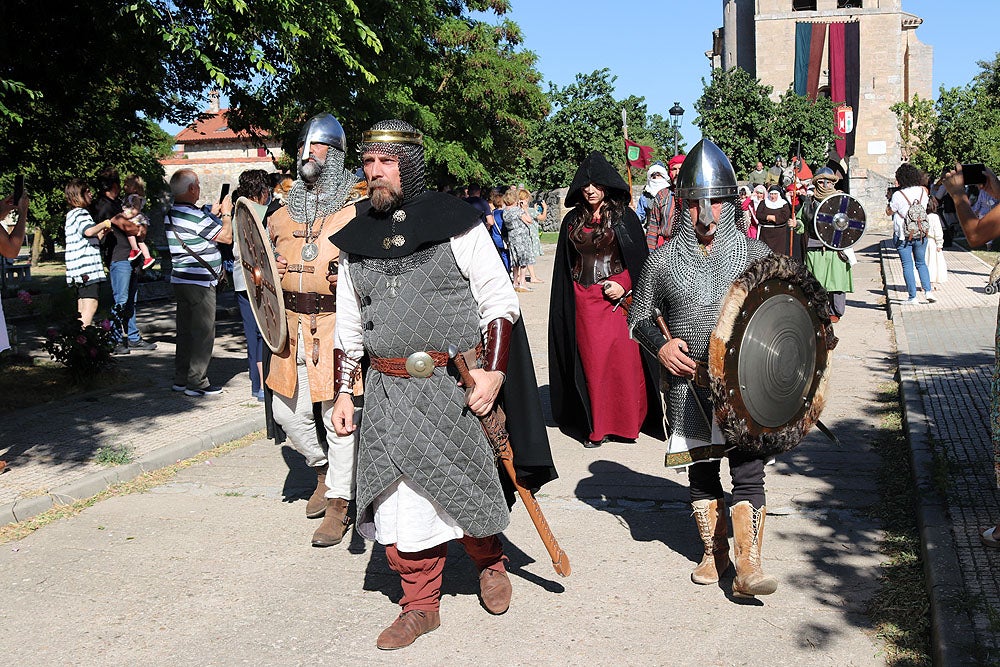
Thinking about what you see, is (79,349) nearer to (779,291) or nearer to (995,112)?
(779,291)

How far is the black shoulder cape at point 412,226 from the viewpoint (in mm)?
3773

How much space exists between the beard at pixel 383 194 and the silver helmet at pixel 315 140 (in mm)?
1205

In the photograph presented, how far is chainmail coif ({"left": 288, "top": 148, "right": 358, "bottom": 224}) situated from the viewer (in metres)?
4.99

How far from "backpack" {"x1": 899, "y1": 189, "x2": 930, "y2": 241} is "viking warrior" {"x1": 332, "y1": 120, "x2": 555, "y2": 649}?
11.1 meters

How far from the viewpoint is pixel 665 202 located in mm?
9922

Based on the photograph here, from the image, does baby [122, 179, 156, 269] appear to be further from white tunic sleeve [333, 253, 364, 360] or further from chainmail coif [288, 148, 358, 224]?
white tunic sleeve [333, 253, 364, 360]

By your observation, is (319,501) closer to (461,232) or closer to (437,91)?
(461,232)

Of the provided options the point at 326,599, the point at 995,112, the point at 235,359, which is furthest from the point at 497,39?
the point at 326,599

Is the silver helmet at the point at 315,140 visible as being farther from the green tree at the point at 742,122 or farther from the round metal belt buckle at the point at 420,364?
the green tree at the point at 742,122

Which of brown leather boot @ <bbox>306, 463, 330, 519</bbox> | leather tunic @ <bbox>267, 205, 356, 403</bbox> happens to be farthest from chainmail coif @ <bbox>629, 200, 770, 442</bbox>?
brown leather boot @ <bbox>306, 463, 330, 519</bbox>

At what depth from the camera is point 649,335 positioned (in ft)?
14.1

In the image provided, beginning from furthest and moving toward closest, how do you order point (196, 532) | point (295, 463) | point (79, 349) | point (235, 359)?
A: 1. point (235, 359)
2. point (79, 349)
3. point (295, 463)
4. point (196, 532)

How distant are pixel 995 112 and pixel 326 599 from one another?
31563 millimetres

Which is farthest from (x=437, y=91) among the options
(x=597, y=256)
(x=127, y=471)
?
(x=127, y=471)
